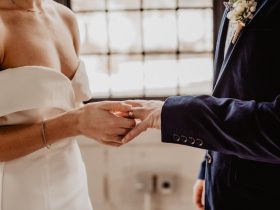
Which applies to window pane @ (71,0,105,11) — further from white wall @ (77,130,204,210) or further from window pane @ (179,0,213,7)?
white wall @ (77,130,204,210)

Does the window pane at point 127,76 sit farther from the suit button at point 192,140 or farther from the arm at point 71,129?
A: the suit button at point 192,140

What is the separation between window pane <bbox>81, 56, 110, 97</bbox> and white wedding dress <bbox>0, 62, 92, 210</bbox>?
5.21ft

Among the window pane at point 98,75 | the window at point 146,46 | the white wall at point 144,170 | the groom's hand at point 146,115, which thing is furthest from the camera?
the window pane at point 98,75

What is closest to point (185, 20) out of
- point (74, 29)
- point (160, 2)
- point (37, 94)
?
point (160, 2)

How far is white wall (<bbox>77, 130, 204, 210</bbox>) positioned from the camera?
112 inches

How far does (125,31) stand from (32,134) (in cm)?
181

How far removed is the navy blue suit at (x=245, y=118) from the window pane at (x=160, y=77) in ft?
5.96

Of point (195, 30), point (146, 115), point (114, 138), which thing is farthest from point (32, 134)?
point (195, 30)

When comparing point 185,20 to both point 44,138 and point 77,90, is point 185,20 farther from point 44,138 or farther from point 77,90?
point 44,138

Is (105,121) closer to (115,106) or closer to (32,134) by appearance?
(115,106)

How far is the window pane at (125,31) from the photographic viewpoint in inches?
117

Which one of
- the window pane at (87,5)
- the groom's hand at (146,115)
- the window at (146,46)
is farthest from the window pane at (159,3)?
the groom's hand at (146,115)

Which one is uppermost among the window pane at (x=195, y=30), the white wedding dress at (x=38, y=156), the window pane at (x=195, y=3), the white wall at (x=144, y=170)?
the window pane at (x=195, y=3)

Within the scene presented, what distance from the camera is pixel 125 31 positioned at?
3006 millimetres
